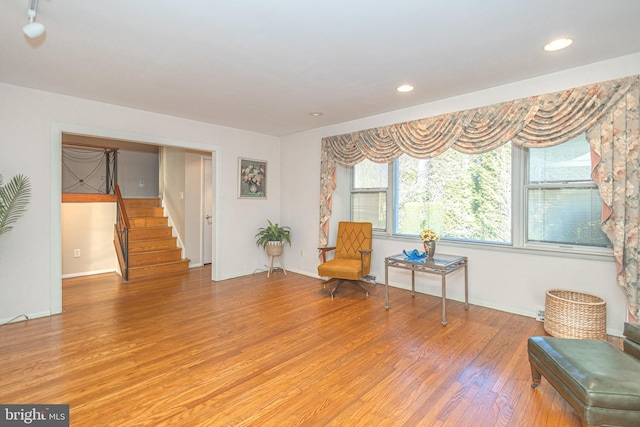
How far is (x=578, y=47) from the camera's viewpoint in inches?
98.1

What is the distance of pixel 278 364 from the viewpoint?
2424 mm

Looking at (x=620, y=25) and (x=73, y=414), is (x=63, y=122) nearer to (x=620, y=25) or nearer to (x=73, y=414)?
(x=73, y=414)

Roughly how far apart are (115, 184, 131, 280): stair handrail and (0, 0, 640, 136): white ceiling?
2.14m

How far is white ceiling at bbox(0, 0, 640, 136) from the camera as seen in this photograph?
1990 mm

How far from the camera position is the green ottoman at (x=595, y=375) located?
61.1 inches

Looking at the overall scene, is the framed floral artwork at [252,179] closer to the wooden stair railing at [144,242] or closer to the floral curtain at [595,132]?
the wooden stair railing at [144,242]

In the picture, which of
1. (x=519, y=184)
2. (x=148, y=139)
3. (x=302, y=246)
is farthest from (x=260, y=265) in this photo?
(x=519, y=184)

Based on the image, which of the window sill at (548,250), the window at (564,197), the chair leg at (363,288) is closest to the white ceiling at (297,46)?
the window at (564,197)

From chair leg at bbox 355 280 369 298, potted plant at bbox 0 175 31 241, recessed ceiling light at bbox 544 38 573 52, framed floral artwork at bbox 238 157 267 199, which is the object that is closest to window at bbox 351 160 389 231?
chair leg at bbox 355 280 369 298

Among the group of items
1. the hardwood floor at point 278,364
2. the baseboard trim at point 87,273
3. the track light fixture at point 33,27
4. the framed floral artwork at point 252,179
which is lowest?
the hardwood floor at point 278,364

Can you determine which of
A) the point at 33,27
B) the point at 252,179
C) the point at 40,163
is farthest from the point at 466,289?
the point at 40,163

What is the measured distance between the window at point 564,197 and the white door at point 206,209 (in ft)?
17.3

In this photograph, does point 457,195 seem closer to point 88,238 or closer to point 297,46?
point 297,46

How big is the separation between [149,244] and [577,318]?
6.13m
